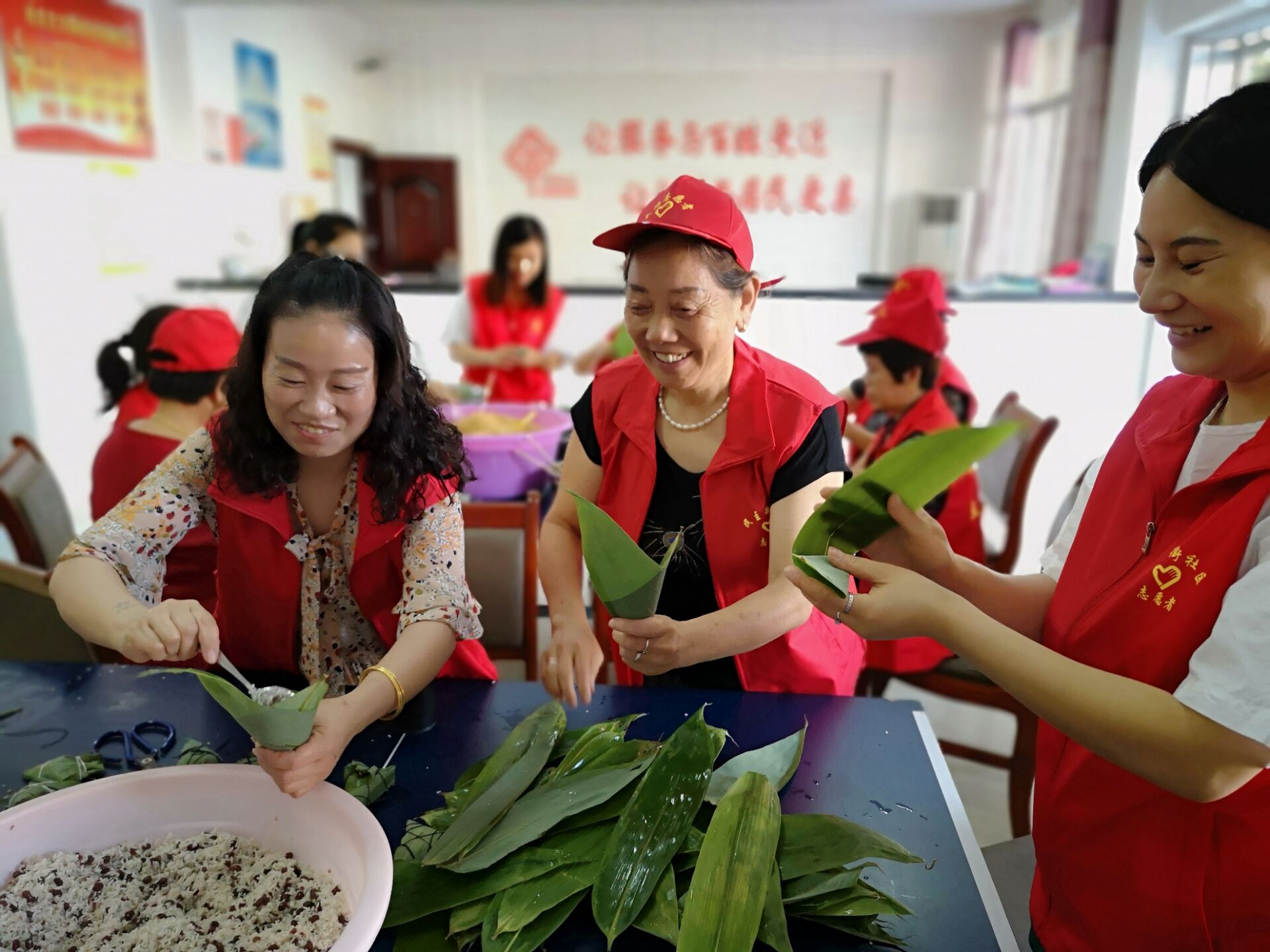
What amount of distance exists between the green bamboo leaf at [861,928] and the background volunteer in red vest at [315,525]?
578mm

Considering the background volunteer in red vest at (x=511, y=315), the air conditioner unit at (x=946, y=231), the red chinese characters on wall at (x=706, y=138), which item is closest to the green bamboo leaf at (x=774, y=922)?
the background volunteer in red vest at (x=511, y=315)

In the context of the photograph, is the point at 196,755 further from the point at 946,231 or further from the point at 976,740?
the point at 946,231

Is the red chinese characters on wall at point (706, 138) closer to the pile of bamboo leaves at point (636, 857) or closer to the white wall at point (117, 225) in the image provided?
the white wall at point (117, 225)

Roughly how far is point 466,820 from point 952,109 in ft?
27.9

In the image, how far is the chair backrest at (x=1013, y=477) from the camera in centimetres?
256

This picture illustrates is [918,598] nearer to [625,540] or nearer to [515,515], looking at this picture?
[625,540]

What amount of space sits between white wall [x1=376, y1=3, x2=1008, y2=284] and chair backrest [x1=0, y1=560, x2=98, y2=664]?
7.45 meters

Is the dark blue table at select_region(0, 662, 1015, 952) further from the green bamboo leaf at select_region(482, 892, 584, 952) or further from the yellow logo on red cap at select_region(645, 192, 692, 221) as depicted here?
the yellow logo on red cap at select_region(645, 192, 692, 221)

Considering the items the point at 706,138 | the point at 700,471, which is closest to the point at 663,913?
the point at 700,471

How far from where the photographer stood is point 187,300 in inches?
201

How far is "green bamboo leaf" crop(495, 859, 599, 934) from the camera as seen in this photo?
870mm

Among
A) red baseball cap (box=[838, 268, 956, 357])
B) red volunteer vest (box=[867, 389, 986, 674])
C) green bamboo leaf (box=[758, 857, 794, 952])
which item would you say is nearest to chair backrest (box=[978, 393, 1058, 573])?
red volunteer vest (box=[867, 389, 986, 674])

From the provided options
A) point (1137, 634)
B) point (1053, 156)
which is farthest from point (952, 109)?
point (1137, 634)

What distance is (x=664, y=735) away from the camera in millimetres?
1204
